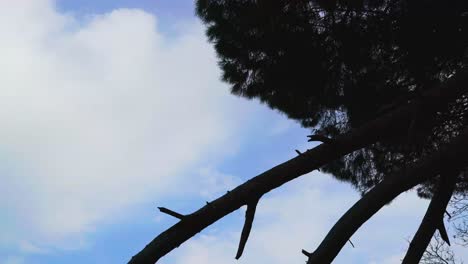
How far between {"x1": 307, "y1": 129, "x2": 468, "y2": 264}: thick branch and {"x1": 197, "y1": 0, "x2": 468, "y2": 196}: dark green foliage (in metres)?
2.17

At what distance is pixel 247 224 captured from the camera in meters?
2.99

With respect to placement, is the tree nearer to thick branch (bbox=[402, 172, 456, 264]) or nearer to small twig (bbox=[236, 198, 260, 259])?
thick branch (bbox=[402, 172, 456, 264])

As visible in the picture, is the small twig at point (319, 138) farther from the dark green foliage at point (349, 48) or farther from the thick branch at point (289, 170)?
the dark green foliage at point (349, 48)

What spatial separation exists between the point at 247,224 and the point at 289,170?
45 cm

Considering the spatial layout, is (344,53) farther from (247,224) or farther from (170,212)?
(170,212)

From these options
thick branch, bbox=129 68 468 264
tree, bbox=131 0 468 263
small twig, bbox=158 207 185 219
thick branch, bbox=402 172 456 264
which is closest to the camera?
Result: small twig, bbox=158 207 185 219

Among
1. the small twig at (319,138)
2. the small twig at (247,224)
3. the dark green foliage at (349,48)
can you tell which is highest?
the dark green foliage at (349,48)

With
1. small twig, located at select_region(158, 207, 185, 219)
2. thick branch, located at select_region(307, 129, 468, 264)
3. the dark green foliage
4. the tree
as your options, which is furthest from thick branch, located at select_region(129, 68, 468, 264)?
the dark green foliage

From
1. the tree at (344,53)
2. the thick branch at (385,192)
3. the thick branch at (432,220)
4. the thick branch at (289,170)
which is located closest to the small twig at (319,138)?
the thick branch at (289,170)

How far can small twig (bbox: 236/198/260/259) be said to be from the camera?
2.93m

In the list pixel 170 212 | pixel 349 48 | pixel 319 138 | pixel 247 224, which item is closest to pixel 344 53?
pixel 349 48

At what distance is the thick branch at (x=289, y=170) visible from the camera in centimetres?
280

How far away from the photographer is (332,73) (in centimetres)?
589

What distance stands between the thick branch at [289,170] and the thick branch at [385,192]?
Result: 0.35 meters
